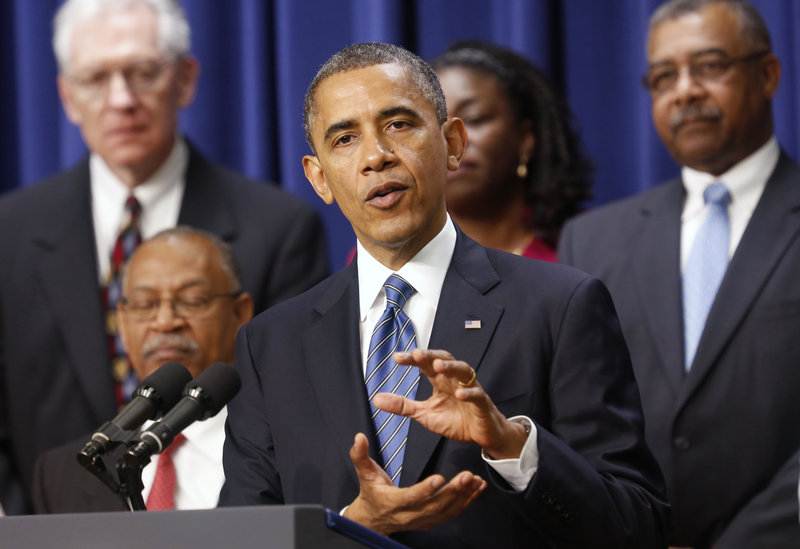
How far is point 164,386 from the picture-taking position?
5.91ft

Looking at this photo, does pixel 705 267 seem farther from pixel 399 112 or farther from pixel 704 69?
pixel 399 112

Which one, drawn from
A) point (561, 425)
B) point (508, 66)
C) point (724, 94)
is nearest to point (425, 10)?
point (508, 66)

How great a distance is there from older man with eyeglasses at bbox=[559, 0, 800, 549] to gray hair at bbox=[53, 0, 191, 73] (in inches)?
49.6

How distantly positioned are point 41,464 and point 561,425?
1464 millimetres

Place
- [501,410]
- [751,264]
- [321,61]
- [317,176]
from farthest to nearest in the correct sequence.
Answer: [321,61]
[751,264]
[317,176]
[501,410]

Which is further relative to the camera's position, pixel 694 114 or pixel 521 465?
pixel 694 114

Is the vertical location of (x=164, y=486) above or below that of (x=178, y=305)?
below

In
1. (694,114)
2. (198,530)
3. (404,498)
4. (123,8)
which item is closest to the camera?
(198,530)

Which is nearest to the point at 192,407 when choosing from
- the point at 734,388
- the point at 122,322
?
the point at 122,322

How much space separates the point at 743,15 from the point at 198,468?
1.72 metres

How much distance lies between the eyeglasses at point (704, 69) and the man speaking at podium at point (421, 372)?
1.29 meters

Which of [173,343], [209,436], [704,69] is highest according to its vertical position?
[704,69]

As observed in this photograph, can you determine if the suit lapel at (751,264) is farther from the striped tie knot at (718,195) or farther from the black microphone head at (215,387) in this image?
the black microphone head at (215,387)

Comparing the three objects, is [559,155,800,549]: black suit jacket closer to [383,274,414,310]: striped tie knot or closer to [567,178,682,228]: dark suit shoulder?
[567,178,682,228]: dark suit shoulder
